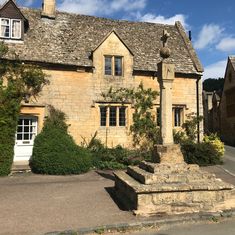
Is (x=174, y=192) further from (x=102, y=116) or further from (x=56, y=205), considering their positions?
(x=102, y=116)

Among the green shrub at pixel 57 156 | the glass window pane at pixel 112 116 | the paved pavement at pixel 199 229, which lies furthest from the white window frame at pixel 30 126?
the paved pavement at pixel 199 229

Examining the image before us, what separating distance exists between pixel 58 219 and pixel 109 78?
12.5m

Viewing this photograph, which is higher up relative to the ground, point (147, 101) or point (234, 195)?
point (147, 101)

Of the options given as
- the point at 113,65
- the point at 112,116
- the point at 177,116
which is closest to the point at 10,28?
the point at 113,65

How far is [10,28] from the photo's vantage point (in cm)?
1798

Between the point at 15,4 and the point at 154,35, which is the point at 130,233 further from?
the point at 154,35

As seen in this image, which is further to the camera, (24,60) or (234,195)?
(24,60)

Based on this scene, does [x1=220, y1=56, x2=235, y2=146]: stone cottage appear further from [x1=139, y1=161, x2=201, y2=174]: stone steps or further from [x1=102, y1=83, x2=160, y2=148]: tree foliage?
[x1=139, y1=161, x2=201, y2=174]: stone steps

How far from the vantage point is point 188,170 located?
8734mm

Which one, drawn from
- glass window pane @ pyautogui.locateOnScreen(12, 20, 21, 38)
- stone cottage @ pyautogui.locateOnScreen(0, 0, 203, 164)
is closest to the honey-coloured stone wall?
stone cottage @ pyautogui.locateOnScreen(0, 0, 203, 164)

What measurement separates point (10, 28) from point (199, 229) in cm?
1549

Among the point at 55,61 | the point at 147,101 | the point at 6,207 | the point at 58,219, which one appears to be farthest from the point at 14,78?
the point at 58,219

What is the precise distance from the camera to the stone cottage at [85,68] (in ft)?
58.2

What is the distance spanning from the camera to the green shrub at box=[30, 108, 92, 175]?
1443 centimetres
